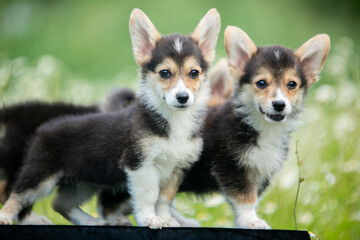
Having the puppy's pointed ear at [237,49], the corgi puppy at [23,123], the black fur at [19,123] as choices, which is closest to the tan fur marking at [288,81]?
the puppy's pointed ear at [237,49]

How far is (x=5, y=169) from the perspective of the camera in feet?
14.7

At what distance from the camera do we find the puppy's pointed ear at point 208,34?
3.86 metres

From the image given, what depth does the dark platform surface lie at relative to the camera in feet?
10.8

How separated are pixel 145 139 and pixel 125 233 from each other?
690 mm

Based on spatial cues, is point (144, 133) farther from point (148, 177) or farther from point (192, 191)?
point (192, 191)

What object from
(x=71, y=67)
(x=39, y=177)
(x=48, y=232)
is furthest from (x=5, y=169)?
(x=71, y=67)

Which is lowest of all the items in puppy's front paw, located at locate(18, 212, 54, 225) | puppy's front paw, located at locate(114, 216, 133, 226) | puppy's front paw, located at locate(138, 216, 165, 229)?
puppy's front paw, located at locate(18, 212, 54, 225)

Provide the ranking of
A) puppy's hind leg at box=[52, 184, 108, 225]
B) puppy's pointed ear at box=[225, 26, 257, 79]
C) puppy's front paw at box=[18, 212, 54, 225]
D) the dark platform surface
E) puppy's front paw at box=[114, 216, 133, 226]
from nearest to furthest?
the dark platform surface, puppy's pointed ear at box=[225, 26, 257, 79], puppy's front paw at box=[114, 216, 133, 226], puppy's hind leg at box=[52, 184, 108, 225], puppy's front paw at box=[18, 212, 54, 225]

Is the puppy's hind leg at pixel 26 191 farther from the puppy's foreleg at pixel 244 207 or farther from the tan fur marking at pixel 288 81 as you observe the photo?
the tan fur marking at pixel 288 81

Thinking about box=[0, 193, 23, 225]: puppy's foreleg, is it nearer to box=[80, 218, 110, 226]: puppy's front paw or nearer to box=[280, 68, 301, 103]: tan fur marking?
box=[80, 218, 110, 226]: puppy's front paw

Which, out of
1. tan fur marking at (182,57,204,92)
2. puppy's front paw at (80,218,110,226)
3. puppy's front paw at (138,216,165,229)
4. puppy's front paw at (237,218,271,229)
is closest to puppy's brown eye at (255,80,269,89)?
tan fur marking at (182,57,204,92)

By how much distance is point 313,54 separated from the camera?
13.4 ft

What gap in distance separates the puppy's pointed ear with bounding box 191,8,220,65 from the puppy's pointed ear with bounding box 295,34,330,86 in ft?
2.10

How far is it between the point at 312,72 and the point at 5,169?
2.57 metres
